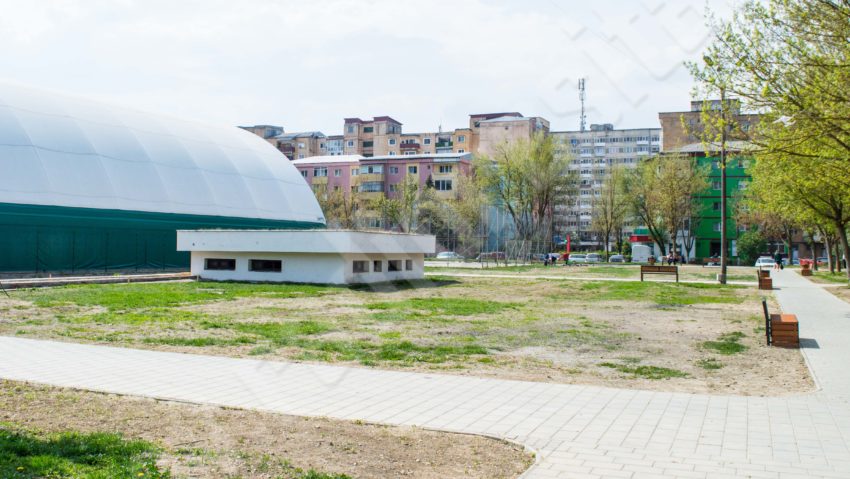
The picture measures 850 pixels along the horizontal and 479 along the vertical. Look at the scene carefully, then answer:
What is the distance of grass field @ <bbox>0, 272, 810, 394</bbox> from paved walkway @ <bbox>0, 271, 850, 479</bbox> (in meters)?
0.93

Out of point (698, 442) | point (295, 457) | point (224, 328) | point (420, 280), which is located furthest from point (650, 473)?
point (420, 280)

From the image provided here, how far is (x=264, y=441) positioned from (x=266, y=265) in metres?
26.5

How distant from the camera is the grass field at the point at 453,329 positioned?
10.6 metres

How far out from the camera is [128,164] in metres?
41.2

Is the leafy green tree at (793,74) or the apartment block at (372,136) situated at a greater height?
the apartment block at (372,136)

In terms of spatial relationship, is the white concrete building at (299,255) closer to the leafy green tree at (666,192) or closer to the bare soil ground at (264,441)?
the bare soil ground at (264,441)

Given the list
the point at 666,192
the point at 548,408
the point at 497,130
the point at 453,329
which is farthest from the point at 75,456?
the point at 497,130

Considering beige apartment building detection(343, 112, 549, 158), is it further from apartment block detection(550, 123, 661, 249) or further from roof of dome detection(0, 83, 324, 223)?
roof of dome detection(0, 83, 324, 223)

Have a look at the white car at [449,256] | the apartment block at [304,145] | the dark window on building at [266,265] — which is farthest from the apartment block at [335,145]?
the dark window on building at [266,265]

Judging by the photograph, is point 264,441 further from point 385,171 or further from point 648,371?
point 385,171

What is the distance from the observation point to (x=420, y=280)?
35031mm

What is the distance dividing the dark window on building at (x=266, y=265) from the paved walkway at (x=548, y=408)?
65.8 ft

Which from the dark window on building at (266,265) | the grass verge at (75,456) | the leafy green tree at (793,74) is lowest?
the grass verge at (75,456)

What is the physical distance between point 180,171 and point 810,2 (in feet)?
124
